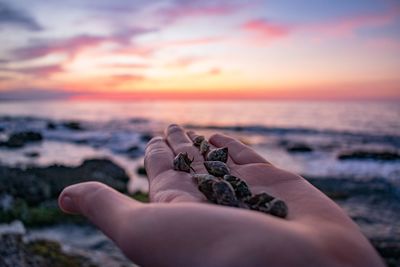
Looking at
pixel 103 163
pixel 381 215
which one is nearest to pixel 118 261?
pixel 381 215

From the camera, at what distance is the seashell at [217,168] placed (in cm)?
399

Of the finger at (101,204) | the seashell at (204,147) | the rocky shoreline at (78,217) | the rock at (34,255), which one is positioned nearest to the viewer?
the finger at (101,204)

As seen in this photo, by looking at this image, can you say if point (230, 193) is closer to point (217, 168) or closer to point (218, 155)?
point (217, 168)

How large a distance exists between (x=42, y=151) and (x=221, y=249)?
26719 millimetres

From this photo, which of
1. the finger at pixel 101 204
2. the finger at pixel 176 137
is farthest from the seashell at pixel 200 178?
the finger at pixel 176 137

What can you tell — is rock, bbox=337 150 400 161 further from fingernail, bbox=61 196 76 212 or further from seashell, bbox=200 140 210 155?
fingernail, bbox=61 196 76 212

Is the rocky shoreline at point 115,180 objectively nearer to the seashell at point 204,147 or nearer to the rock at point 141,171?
the rock at point 141,171

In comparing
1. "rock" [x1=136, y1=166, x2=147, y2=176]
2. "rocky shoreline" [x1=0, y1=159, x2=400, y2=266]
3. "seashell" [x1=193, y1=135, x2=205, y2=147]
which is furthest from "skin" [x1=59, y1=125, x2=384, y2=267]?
"rock" [x1=136, y1=166, x2=147, y2=176]

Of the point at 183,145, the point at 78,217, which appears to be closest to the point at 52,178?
the point at 78,217

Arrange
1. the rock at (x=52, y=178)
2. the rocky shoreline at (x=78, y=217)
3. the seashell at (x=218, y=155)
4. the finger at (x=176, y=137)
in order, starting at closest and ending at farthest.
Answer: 1. the seashell at (x=218, y=155)
2. the finger at (x=176, y=137)
3. the rocky shoreline at (x=78, y=217)
4. the rock at (x=52, y=178)

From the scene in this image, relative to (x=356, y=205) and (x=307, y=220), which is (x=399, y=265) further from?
(x=307, y=220)

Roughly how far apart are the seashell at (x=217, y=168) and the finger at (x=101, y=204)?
1.44m

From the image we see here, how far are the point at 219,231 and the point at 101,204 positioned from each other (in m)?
1.10

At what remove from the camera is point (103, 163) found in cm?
1739
